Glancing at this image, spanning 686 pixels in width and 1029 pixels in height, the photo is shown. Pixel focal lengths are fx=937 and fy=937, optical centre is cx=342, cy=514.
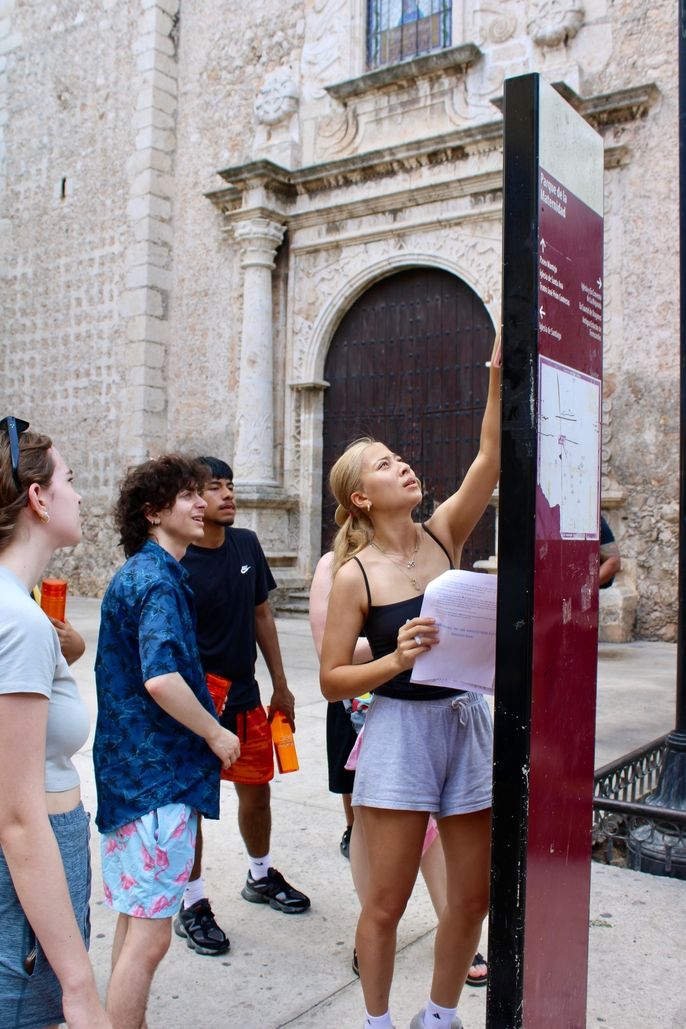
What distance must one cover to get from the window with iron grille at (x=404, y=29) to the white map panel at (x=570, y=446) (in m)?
10.3

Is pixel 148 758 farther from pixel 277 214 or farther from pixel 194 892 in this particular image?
pixel 277 214

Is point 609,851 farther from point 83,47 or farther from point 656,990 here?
point 83,47

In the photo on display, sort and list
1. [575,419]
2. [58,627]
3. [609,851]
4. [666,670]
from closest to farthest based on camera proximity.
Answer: [575,419]
[58,627]
[609,851]
[666,670]

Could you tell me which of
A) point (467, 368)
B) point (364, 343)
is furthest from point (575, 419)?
point (364, 343)

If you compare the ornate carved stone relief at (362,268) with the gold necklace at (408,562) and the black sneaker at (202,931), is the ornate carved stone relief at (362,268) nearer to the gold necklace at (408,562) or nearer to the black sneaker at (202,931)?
the gold necklace at (408,562)

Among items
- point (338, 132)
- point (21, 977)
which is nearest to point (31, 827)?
point (21, 977)

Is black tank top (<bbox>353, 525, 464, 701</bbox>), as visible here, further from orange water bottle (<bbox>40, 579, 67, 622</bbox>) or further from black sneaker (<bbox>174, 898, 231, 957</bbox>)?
black sneaker (<bbox>174, 898, 231, 957</bbox>)

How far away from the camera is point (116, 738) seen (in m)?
2.40

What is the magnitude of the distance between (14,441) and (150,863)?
3.78 ft

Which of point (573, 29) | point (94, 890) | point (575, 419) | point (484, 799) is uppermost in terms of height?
point (573, 29)

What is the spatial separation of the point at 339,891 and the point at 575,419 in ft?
7.46

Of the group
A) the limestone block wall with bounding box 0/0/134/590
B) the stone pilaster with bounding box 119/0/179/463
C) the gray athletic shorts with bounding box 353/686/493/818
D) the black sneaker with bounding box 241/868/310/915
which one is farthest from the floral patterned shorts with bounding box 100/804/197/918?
the limestone block wall with bounding box 0/0/134/590

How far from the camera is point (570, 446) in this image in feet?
6.91

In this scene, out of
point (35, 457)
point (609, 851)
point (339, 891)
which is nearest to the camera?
point (35, 457)
